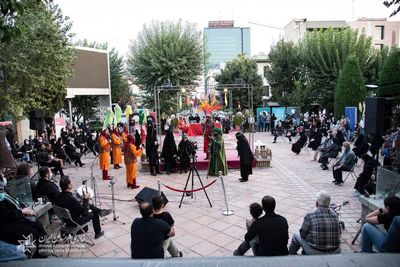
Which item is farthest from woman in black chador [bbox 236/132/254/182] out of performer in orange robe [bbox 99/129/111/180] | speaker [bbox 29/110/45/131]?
speaker [bbox 29/110/45/131]

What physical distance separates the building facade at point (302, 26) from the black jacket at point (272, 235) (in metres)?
34.9

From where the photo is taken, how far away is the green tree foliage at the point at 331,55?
81.5ft

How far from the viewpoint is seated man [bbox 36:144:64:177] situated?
413 inches

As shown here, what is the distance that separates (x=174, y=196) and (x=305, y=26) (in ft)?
119

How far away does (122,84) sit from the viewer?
35281 millimetres

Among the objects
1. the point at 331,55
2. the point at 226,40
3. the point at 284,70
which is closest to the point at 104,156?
the point at 331,55

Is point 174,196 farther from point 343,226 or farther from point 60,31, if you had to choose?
point 60,31

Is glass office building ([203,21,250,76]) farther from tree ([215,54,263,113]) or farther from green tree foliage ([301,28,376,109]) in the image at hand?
green tree foliage ([301,28,376,109])

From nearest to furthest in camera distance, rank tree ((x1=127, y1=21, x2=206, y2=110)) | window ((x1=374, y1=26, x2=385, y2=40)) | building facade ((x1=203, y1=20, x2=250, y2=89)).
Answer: tree ((x1=127, y1=21, x2=206, y2=110))
window ((x1=374, y1=26, x2=385, y2=40))
building facade ((x1=203, y1=20, x2=250, y2=89))

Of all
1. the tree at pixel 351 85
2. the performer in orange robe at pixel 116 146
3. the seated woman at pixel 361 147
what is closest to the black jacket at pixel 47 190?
the performer in orange robe at pixel 116 146

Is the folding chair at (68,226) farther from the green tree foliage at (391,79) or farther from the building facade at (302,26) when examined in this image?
the building facade at (302,26)

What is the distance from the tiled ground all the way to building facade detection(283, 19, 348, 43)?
29068 mm

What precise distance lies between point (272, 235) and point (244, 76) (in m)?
29.4

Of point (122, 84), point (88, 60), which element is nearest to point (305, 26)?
point (122, 84)
